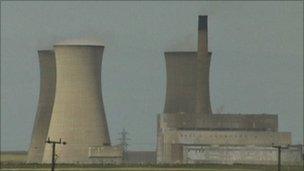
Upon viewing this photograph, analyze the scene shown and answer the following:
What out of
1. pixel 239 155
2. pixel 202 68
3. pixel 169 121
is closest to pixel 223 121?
pixel 169 121

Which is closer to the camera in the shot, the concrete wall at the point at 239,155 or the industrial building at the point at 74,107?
the industrial building at the point at 74,107

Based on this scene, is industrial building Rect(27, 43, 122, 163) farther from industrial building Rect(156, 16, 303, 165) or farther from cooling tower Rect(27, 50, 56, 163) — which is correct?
industrial building Rect(156, 16, 303, 165)

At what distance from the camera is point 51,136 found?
8944 centimetres

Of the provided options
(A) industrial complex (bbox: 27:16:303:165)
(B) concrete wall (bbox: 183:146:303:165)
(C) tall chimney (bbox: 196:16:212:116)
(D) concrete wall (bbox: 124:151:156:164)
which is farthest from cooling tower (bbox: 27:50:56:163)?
(B) concrete wall (bbox: 183:146:303:165)

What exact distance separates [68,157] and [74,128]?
164 inches

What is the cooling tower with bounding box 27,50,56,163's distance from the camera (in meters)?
96.1

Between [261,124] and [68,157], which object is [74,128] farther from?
[261,124]

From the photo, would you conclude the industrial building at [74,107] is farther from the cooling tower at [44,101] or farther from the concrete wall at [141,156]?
the concrete wall at [141,156]

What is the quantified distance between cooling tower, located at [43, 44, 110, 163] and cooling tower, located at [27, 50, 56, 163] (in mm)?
5713

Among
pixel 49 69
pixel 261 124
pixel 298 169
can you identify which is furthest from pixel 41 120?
pixel 298 169

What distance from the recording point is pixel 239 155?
299 feet

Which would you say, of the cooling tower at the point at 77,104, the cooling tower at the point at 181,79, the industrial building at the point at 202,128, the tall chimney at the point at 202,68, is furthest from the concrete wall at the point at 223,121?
the cooling tower at the point at 77,104

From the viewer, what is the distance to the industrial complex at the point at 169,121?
281ft

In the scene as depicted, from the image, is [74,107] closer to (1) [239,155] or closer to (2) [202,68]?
(2) [202,68]
